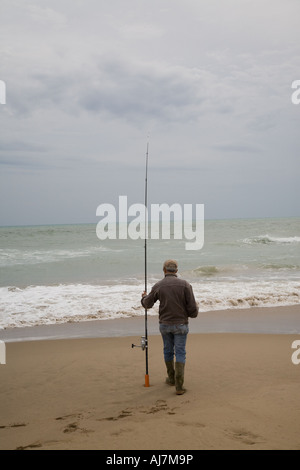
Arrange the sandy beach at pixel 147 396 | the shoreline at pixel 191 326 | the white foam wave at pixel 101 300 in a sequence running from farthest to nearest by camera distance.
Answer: the white foam wave at pixel 101 300 → the shoreline at pixel 191 326 → the sandy beach at pixel 147 396

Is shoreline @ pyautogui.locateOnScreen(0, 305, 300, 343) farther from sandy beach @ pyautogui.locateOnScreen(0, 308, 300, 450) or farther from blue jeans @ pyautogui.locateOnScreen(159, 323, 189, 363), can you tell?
blue jeans @ pyautogui.locateOnScreen(159, 323, 189, 363)

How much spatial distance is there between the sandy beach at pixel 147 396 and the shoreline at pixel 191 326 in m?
0.50

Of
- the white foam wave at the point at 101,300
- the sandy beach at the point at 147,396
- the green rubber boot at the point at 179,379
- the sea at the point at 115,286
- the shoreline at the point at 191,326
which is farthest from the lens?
the sea at the point at 115,286

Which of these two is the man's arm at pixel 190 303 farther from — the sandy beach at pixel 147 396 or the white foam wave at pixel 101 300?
the white foam wave at pixel 101 300

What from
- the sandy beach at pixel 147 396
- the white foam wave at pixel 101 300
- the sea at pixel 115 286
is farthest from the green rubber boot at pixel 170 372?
the white foam wave at pixel 101 300

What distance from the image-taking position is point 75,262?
72.5ft

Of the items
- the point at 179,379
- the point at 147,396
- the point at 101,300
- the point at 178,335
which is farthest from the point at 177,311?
the point at 101,300

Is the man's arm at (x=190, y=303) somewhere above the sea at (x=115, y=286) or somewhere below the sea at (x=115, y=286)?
above

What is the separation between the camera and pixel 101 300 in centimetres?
1112

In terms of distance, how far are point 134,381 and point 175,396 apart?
32.6 inches

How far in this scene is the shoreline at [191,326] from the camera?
788 centimetres

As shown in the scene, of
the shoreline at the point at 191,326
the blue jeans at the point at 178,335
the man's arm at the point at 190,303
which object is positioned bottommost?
the shoreline at the point at 191,326
